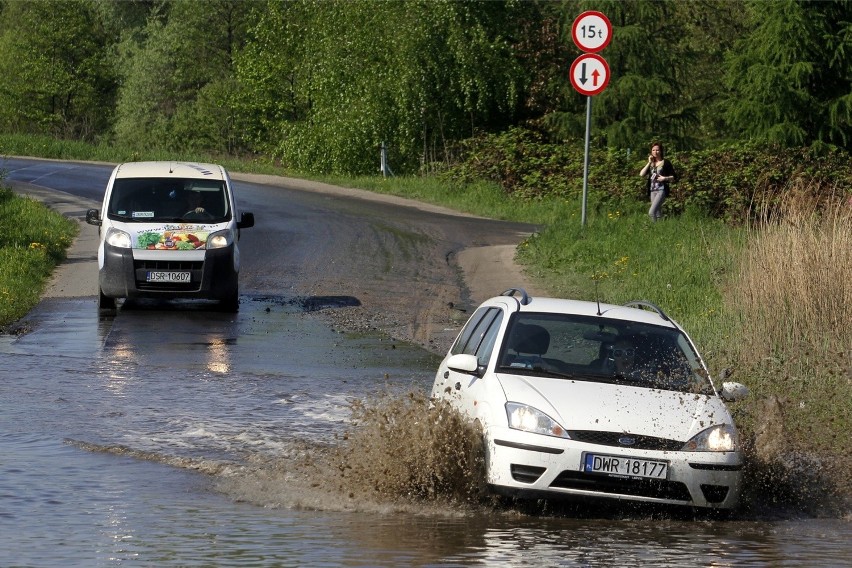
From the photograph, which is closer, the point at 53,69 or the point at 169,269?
the point at 169,269

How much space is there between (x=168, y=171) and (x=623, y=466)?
1222 cm

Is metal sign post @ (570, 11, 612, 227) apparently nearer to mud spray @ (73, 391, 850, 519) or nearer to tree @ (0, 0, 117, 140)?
mud spray @ (73, 391, 850, 519)

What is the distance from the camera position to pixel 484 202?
3419 centimetres

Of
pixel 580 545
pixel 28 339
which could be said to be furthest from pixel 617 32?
pixel 580 545

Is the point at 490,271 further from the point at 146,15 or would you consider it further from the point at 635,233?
the point at 146,15

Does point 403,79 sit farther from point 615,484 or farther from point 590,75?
point 615,484

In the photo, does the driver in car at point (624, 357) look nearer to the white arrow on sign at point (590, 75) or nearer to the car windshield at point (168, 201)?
the car windshield at point (168, 201)

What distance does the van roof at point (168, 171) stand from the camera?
63.3 ft

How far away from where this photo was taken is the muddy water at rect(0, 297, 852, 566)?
7566 millimetres

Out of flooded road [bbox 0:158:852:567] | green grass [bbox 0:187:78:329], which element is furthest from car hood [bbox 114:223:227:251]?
flooded road [bbox 0:158:852:567]

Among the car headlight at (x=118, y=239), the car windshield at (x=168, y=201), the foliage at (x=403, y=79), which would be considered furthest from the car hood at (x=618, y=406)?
the foliage at (x=403, y=79)

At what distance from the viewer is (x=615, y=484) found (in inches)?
331

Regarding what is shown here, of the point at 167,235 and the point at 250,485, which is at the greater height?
the point at 167,235

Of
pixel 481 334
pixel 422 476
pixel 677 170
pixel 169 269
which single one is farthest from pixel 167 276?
pixel 677 170
